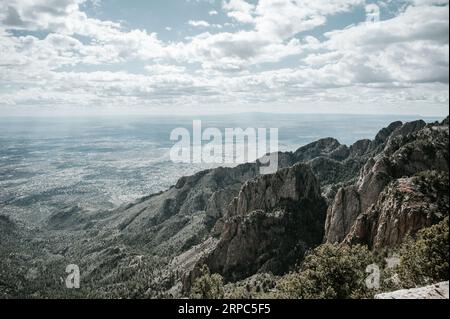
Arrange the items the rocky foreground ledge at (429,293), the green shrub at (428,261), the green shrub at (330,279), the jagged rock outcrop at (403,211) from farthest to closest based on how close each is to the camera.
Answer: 1. the jagged rock outcrop at (403,211)
2. the green shrub at (330,279)
3. the green shrub at (428,261)
4. the rocky foreground ledge at (429,293)

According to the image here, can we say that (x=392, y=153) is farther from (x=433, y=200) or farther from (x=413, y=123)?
(x=413, y=123)

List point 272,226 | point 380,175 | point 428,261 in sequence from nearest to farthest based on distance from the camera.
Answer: point 428,261 → point 380,175 → point 272,226

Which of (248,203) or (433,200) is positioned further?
(248,203)

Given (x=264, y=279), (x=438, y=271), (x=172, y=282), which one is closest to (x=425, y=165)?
(x=264, y=279)

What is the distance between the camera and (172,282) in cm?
15850

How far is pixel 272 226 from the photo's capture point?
143 m

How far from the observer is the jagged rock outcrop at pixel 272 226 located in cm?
13288

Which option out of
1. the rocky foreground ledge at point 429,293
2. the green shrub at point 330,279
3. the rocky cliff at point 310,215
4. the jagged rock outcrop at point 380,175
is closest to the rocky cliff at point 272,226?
the rocky cliff at point 310,215

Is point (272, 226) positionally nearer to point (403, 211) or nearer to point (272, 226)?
point (272, 226)

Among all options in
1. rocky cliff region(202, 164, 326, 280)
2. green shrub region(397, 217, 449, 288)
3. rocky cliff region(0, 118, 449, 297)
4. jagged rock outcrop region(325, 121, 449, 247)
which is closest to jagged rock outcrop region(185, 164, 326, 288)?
rocky cliff region(202, 164, 326, 280)

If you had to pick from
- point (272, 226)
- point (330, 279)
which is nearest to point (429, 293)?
point (330, 279)

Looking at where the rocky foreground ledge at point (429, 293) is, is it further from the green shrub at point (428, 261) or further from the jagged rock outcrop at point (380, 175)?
the jagged rock outcrop at point (380, 175)

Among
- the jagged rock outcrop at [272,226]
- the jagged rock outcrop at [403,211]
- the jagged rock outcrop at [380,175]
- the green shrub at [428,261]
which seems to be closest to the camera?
the green shrub at [428,261]
